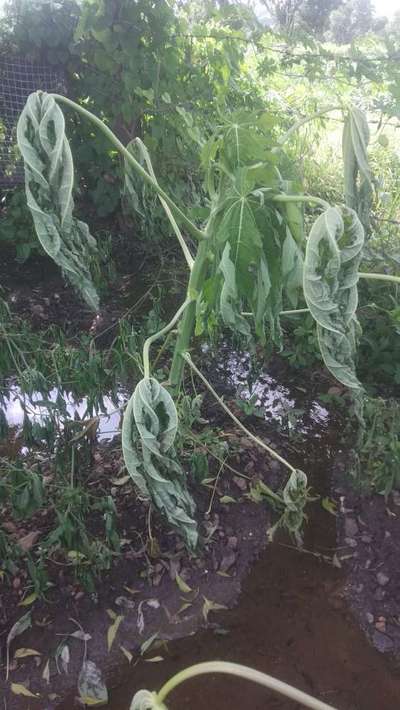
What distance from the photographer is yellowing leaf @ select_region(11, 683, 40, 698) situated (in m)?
1.28

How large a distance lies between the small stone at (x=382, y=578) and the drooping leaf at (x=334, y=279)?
0.79m

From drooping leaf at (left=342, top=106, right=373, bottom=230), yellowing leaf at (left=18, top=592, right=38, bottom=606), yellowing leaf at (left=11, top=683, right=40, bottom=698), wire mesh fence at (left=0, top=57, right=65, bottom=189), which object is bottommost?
yellowing leaf at (left=11, top=683, right=40, bottom=698)

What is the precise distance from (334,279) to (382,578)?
97 centimetres

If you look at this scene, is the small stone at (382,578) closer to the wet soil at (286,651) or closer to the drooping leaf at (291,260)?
the wet soil at (286,651)

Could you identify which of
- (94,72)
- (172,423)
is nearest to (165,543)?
(172,423)

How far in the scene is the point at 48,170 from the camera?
3.37 feet

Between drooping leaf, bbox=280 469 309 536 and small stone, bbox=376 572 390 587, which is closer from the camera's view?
drooping leaf, bbox=280 469 309 536

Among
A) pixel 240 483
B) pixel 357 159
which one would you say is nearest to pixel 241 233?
pixel 357 159

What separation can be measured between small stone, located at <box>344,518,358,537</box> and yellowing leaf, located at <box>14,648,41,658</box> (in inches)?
35.5

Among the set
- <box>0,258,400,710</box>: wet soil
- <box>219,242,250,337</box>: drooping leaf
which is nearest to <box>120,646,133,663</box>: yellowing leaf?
<box>0,258,400,710</box>: wet soil

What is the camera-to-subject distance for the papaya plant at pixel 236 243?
3.01 ft

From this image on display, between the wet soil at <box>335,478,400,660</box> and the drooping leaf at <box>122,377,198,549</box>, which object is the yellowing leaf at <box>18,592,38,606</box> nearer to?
the drooping leaf at <box>122,377,198,549</box>

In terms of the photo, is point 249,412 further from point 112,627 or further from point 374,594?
point 112,627

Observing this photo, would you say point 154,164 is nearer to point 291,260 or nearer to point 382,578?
point 291,260
